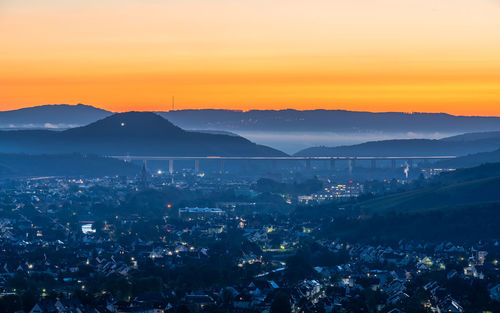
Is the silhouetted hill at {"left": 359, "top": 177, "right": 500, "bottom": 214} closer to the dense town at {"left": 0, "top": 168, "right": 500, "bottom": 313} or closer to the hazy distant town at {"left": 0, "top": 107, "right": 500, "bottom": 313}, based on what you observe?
the hazy distant town at {"left": 0, "top": 107, "right": 500, "bottom": 313}

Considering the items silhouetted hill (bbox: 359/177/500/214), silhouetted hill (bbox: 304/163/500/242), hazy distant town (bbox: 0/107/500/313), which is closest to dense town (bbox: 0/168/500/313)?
hazy distant town (bbox: 0/107/500/313)

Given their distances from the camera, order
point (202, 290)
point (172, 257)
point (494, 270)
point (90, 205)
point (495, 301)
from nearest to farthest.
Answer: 1. point (495, 301)
2. point (202, 290)
3. point (494, 270)
4. point (172, 257)
5. point (90, 205)

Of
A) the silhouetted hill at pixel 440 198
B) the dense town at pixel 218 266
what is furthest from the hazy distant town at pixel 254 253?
the silhouetted hill at pixel 440 198

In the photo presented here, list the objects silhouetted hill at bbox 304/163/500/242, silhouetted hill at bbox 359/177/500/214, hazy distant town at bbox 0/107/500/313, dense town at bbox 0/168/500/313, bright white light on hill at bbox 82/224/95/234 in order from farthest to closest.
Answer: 1. silhouetted hill at bbox 359/177/500/214
2. bright white light on hill at bbox 82/224/95/234
3. silhouetted hill at bbox 304/163/500/242
4. hazy distant town at bbox 0/107/500/313
5. dense town at bbox 0/168/500/313

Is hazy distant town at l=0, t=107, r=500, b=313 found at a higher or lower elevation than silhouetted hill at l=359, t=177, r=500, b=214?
lower


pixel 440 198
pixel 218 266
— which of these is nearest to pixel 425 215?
pixel 440 198

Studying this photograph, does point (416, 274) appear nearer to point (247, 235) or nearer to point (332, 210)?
point (247, 235)

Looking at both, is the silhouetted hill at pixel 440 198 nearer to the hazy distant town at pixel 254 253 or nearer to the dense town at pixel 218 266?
the hazy distant town at pixel 254 253

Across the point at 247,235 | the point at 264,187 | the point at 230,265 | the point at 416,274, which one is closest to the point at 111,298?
the point at 230,265

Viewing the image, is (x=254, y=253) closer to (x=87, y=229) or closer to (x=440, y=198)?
(x=87, y=229)
